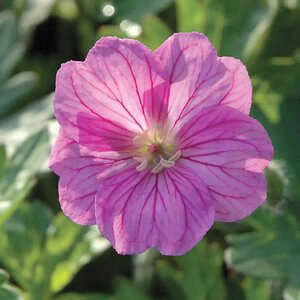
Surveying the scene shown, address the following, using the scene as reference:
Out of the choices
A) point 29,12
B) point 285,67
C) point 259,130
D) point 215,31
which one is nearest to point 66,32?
point 29,12

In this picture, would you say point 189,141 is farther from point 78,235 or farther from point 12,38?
point 12,38

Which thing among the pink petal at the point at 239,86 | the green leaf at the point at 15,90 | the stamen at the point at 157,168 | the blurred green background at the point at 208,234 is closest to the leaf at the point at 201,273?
the blurred green background at the point at 208,234

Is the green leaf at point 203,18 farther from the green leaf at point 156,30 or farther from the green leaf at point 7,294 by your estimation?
the green leaf at point 7,294

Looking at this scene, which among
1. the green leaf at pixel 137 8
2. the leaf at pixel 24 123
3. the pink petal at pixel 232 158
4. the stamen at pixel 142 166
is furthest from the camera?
the green leaf at pixel 137 8

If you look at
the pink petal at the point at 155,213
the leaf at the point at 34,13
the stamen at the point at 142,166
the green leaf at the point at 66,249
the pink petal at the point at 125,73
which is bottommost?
the green leaf at the point at 66,249

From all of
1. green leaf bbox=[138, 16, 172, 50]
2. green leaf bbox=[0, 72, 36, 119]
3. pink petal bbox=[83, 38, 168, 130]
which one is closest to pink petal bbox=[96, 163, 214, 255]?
pink petal bbox=[83, 38, 168, 130]

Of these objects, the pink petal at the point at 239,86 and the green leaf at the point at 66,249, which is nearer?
the pink petal at the point at 239,86

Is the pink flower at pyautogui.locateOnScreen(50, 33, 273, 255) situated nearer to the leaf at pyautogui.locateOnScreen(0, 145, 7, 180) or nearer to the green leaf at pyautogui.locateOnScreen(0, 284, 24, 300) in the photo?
the green leaf at pyautogui.locateOnScreen(0, 284, 24, 300)
